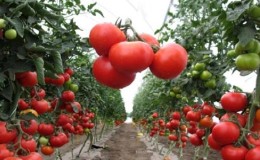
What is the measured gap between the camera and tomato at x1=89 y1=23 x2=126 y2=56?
72cm

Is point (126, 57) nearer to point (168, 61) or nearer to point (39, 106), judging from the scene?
point (168, 61)

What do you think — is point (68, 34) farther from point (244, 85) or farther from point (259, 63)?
point (244, 85)

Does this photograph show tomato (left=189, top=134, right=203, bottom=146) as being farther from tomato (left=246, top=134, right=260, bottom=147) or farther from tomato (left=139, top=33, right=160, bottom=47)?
tomato (left=139, top=33, right=160, bottom=47)

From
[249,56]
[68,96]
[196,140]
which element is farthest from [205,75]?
[249,56]

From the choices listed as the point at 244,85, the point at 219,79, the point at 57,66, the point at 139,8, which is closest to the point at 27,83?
the point at 57,66

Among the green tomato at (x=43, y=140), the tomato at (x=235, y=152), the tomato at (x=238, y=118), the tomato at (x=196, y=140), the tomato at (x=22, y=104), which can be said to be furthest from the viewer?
the green tomato at (x=43, y=140)

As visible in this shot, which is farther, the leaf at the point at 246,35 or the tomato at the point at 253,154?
the leaf at the point at 246,35

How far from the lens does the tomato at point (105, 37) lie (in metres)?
0.72

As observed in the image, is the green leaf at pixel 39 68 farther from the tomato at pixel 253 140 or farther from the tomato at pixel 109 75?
the tomato at pixel 253 140

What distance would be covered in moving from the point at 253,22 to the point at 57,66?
86cm

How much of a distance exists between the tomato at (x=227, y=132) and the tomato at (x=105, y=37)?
2.64 ft

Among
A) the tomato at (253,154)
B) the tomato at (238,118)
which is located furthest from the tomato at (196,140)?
the tomato at (253,154)

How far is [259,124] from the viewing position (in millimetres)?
1504

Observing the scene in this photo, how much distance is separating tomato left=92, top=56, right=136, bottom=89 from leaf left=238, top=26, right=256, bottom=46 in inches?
30.9
